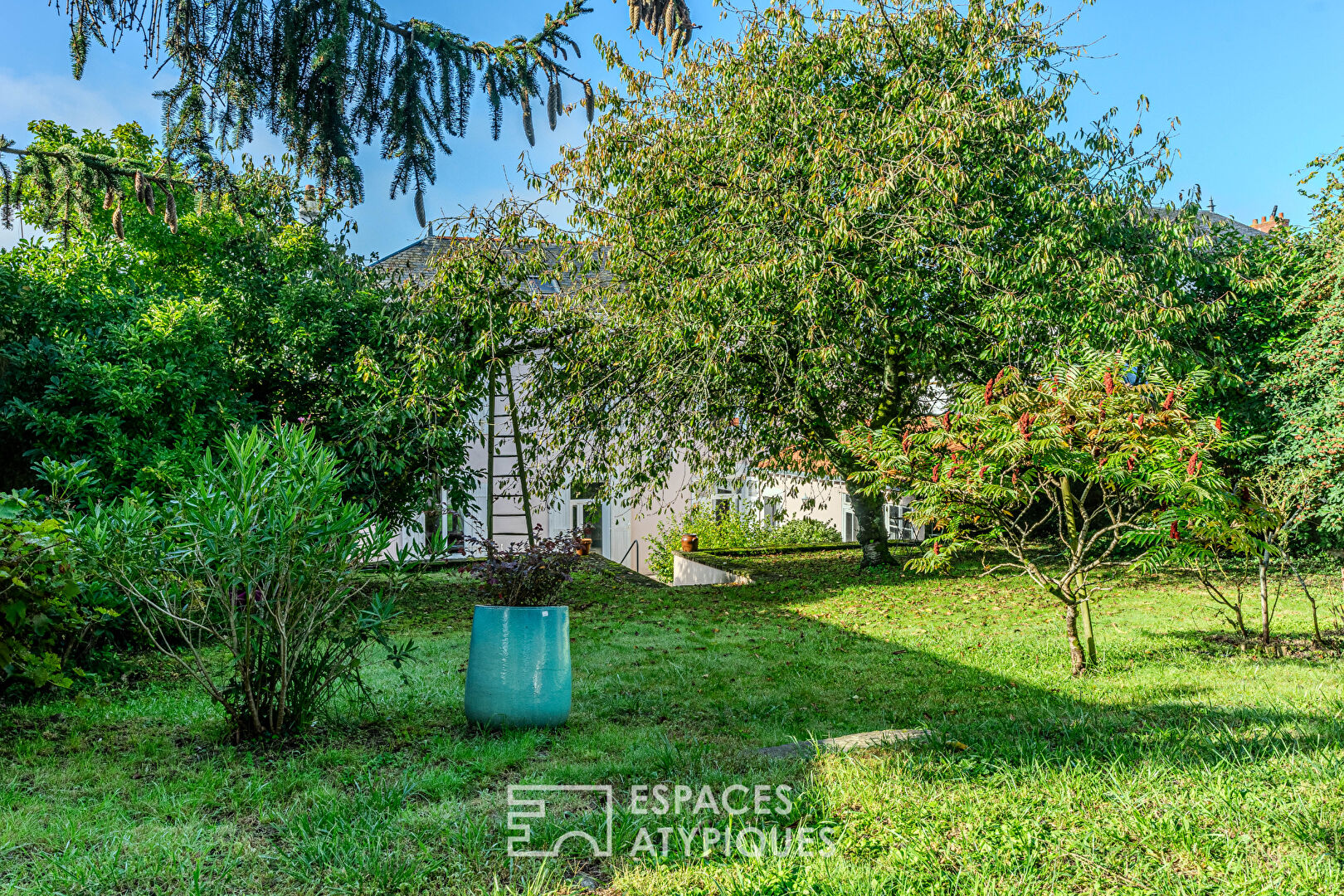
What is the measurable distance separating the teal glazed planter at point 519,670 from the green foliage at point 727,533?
13.1m

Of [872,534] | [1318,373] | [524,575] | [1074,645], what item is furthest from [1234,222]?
[524,575]

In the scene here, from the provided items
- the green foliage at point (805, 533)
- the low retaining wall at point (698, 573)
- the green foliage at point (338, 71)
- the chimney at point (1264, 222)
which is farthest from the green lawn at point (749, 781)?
the chimney at point (1264, 222)

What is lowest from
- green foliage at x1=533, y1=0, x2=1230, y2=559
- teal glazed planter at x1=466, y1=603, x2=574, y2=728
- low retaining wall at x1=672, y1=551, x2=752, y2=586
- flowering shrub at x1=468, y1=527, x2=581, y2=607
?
low retaining wall at x1=672, y1=551, x2=752, y2=586

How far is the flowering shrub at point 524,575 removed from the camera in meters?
4.53

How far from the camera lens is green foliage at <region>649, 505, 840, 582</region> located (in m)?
17.8

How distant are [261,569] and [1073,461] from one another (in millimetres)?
4850

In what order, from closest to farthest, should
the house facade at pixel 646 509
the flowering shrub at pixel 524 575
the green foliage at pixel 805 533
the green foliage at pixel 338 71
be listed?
the green foliage at pixel 338 71 < the flowering shrub at pixel 524 575 < the house facade at pixel 646 509 < the green foliage at pixel 805 533

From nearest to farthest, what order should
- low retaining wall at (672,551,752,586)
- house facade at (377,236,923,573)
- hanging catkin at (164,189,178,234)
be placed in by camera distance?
hanging catkin at (164,189,178,234) → low retaining wall at (672,551,752,586) → house facade at (377,236,923,573)

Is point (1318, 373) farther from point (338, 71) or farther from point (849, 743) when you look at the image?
point (338, 71)

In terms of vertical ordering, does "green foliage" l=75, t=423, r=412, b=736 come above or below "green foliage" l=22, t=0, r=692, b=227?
below

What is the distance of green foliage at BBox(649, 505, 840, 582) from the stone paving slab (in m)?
13.3

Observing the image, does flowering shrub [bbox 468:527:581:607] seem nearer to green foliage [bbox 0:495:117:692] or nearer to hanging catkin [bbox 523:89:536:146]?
green foliage [bbox 0:495:117:692]

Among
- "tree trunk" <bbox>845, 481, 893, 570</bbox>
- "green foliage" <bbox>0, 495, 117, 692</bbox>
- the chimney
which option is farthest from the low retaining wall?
the chimney

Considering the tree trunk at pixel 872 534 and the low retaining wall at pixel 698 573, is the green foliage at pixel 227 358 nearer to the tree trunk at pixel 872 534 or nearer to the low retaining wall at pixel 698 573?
the low retaining wall at pixel 698 573
